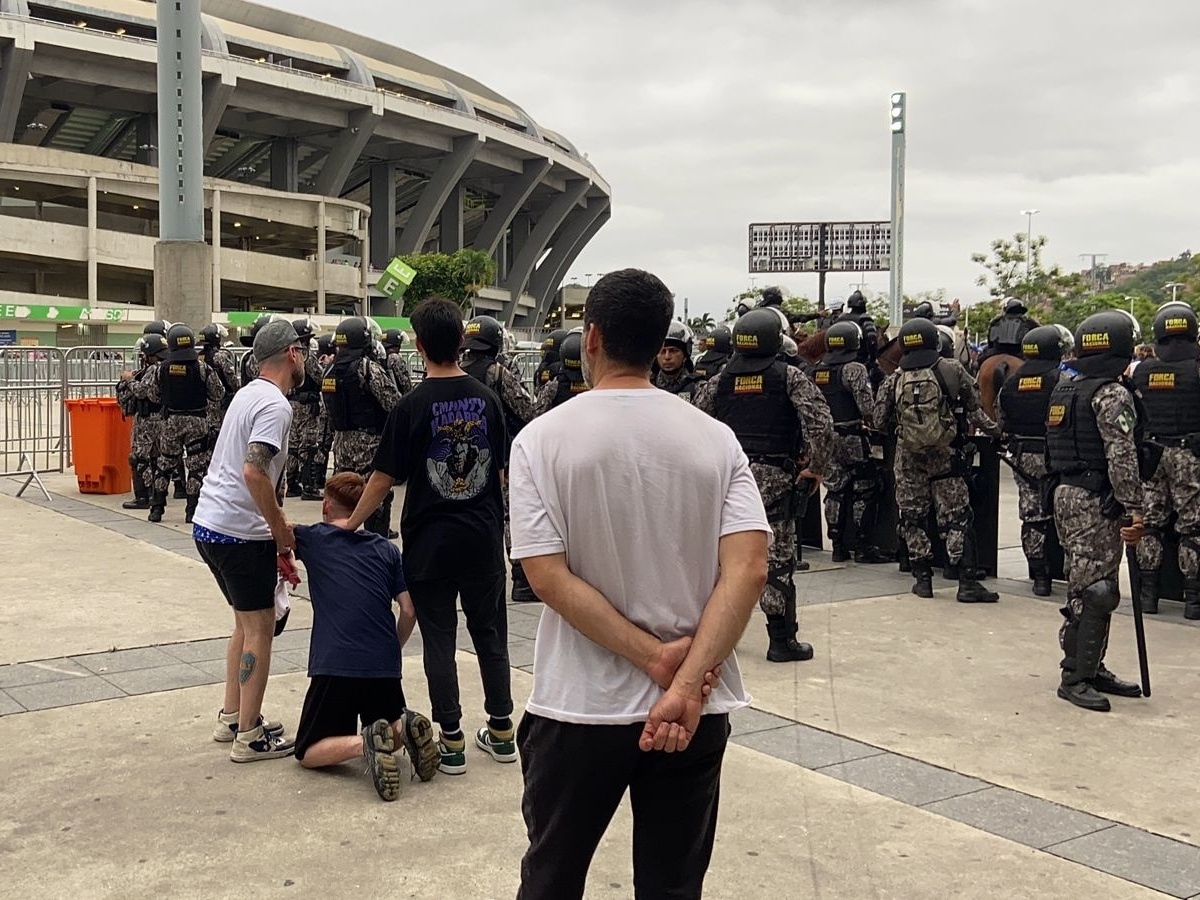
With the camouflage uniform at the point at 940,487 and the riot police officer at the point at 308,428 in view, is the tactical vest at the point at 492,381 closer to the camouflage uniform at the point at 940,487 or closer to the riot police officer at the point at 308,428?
the camouflage uniform at the point at 940,487

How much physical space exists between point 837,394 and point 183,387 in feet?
19.5

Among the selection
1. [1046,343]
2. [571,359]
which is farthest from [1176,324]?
[571,359]

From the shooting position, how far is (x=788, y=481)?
697cm

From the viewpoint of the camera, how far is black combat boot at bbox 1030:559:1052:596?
866 cm

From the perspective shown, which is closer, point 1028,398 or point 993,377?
point 1028,398

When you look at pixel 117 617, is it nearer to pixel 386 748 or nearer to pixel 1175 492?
pixel 386 748

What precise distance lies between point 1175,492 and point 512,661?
14.8 ft

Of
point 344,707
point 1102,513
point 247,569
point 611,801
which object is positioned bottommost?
point 344,707

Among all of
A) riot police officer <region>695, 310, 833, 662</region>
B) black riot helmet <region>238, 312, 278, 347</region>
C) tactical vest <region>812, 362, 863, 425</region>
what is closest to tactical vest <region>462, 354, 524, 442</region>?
black riot helmet <region>238, 312, 278, 347</region>

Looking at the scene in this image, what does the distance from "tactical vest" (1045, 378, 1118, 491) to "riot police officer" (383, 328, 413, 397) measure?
23.1ft

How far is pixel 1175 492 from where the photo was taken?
8.08m

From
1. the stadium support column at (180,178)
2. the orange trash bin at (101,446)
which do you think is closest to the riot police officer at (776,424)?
the orange trash bin at (101,446)

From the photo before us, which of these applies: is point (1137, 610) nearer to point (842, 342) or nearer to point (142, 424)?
point (842, 342)

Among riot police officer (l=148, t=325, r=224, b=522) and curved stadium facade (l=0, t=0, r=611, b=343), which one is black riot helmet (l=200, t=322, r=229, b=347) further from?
curved stadium facade (l=0, t=0, r=611, b=343)
